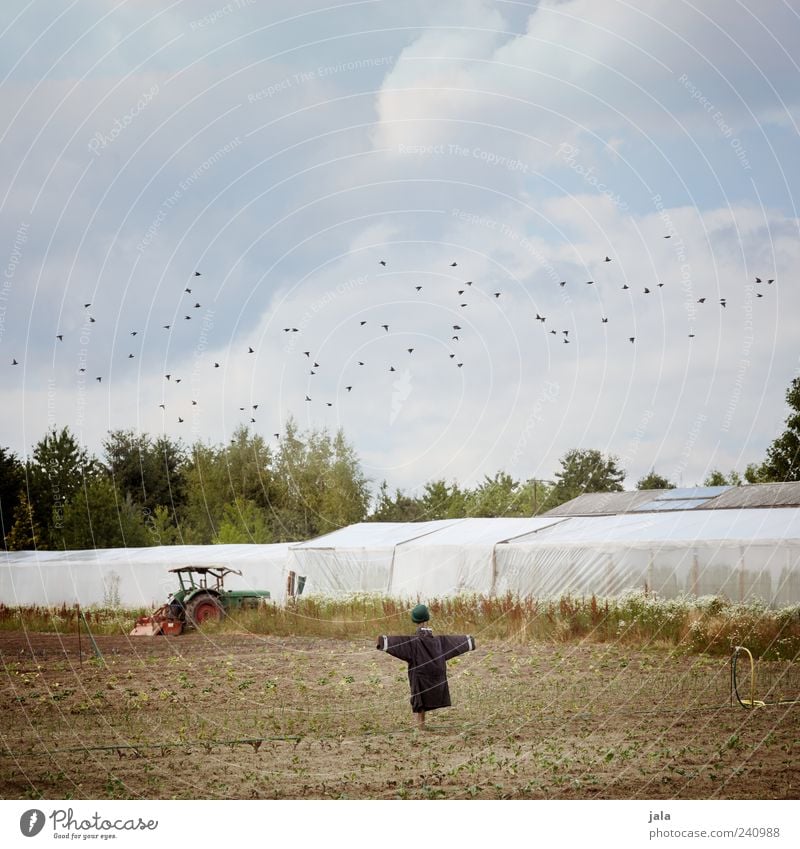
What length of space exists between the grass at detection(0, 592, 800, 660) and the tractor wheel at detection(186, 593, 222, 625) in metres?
0.34

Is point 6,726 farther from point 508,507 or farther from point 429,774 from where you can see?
point 508,507

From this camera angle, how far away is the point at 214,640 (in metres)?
20.2

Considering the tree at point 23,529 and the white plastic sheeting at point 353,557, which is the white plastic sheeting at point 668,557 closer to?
the white plastic sheeting at point 353,557

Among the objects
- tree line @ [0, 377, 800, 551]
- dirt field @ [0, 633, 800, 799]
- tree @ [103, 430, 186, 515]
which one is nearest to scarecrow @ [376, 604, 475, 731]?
dirt field @ [0, 633, 800, 799]

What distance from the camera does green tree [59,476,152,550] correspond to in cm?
2214

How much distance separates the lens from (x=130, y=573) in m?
29.2

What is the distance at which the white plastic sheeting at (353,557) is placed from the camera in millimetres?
24703

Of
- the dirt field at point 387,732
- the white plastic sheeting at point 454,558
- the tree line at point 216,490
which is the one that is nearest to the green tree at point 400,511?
the tree line at point 216,490

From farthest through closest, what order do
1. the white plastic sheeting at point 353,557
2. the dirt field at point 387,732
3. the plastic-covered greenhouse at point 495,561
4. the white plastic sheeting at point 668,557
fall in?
A: the white plastic sheeting at point 353,557 < the plastic-covered greenhouse at point 495,561 < the white plastic sheeting at point 668,557 < the dirt field at point 387,732

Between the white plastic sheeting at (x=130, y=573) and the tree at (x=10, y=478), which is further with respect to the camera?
the white plastic sheeting at (x=130, y=573)

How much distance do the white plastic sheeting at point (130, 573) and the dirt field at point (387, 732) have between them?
13.3 meters
